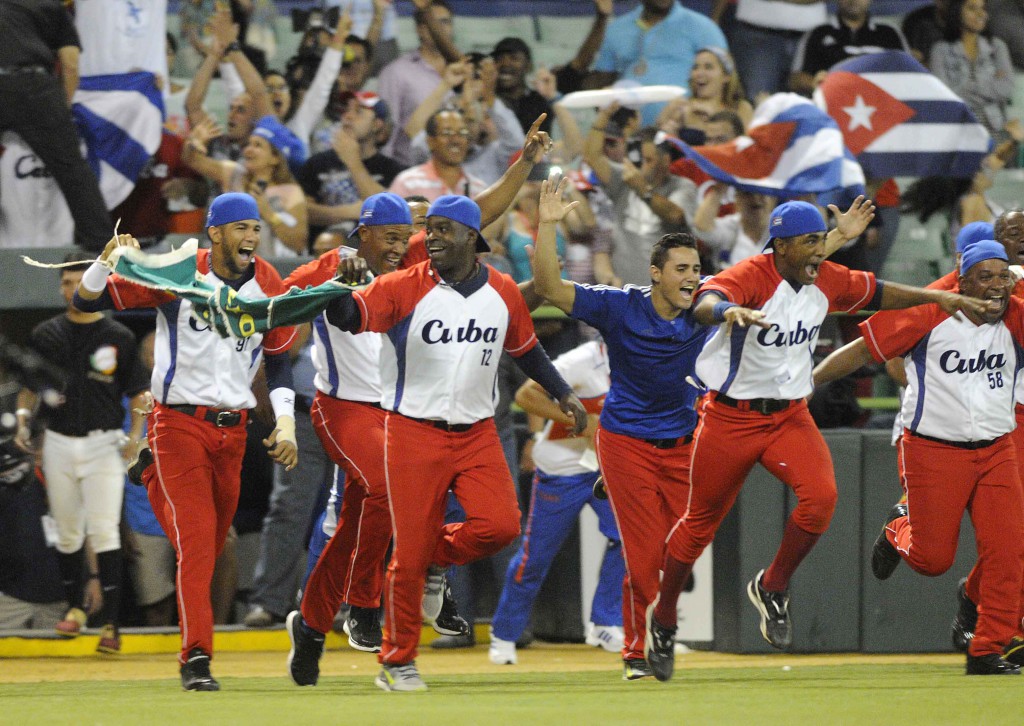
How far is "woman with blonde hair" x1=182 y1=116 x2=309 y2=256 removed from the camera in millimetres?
11758

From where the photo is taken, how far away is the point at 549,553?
1090 cm

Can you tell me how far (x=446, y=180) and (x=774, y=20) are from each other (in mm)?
4437

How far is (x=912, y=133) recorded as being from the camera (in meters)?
13.5

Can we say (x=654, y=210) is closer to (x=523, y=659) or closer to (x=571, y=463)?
(x=571, y=463)

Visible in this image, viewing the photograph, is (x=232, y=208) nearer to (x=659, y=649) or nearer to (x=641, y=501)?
(x=641, y=501)

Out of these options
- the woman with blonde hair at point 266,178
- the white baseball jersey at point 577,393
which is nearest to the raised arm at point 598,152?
the white baseball jersey at point 577,393

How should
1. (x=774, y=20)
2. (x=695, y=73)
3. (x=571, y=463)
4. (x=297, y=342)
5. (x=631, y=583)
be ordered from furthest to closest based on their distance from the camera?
(x=774, y=20) < (x=695, y=73) < (x=571, y=463) < (x=297, y=342) < (x=631, y=583)

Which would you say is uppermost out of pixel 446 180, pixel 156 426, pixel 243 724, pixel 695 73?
pixel 695 73

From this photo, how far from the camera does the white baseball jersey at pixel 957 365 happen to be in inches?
337

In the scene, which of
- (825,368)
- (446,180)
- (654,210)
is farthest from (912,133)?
(825,368)

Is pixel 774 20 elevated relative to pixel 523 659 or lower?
elevated

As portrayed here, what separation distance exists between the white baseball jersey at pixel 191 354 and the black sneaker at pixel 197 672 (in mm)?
1163

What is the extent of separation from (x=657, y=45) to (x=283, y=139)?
356 cm

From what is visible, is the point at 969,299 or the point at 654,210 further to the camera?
the point at 654,210
